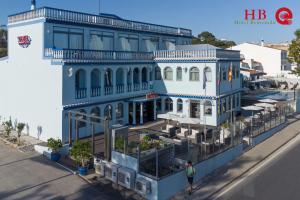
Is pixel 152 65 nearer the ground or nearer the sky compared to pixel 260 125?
nearer the sky

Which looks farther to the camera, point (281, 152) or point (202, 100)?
point (202, 100)

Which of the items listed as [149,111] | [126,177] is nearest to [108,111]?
[149,111]

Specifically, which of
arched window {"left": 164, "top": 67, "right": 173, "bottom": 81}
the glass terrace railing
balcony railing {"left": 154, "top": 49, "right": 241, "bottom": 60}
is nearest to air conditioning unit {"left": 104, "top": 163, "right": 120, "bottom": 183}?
the glass terrace railing

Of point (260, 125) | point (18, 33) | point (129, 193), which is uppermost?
point (18, 33)

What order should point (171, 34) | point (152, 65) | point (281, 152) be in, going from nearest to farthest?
point (281, 152), point (152, 65), point (171, 34)

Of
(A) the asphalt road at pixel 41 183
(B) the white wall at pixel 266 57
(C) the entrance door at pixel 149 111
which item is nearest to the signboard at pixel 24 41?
(A) the asphalt road at pixel 41 183

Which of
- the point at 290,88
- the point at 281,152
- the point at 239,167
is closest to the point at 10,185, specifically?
the point at 239,167

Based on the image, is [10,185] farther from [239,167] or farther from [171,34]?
[171,34]
